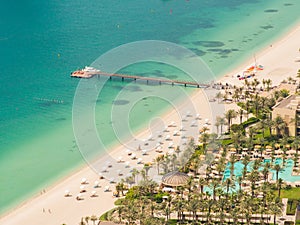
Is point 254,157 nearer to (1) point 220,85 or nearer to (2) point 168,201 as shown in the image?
(2) point 168,201

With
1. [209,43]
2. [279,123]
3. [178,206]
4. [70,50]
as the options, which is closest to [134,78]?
[70,50]

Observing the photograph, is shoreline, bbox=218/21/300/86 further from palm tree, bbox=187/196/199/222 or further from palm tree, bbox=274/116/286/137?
palm tree, bbox=187/196/199/222

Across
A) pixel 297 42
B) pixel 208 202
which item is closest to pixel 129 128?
pixel 208 202

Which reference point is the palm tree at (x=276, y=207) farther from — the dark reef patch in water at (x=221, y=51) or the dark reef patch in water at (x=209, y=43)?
the dark reef patch in water at (x=209, y=43)

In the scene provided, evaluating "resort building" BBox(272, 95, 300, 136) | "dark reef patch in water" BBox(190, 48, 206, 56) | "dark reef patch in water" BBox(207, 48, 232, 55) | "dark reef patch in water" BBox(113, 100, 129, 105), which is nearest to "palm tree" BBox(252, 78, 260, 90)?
"resort building" BBox(272, 95, 300, 136)

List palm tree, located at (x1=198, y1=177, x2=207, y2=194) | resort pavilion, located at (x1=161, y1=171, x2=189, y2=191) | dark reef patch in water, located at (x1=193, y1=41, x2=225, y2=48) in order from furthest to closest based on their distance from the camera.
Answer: dark reef patch in water, located at (x1=193, y1=41, x2=225, y2=48), resort pavilion, located at (x1=161, y1=171, x2=189, y2=191), palm tree, located at (x1=198, y1=177, x2=207, y2=194)

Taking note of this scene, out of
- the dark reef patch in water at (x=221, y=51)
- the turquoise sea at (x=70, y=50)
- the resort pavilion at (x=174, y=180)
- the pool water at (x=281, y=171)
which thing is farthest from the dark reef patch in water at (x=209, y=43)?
the resort pavilion at (x=174, y=180)
